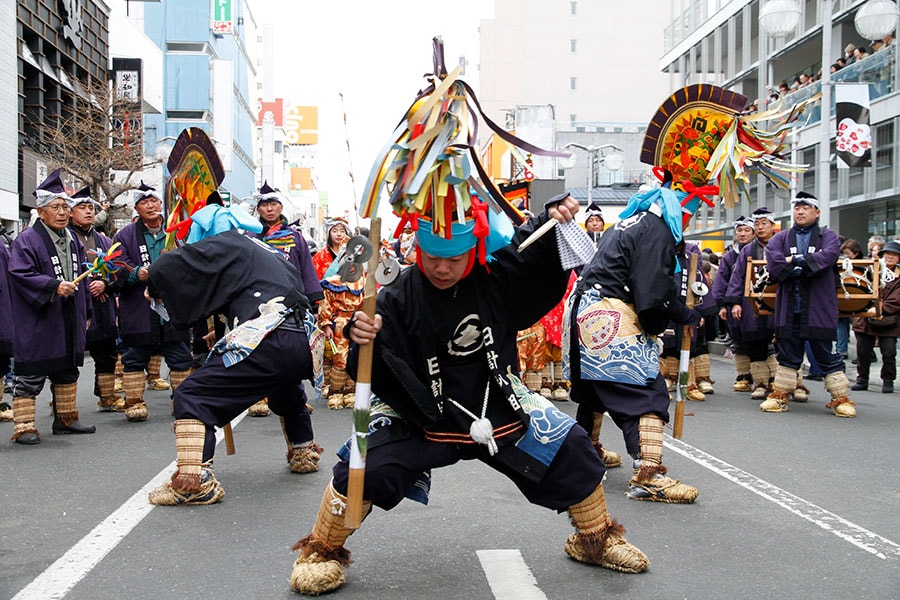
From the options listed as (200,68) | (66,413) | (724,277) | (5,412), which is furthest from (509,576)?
(200,68)

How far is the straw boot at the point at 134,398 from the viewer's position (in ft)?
26.9

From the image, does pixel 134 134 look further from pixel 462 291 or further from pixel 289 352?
pixel 462 291

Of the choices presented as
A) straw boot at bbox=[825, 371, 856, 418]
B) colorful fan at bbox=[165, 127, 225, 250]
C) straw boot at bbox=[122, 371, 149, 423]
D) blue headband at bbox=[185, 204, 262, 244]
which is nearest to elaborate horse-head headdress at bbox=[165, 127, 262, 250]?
colorful fan at bbox=[165, 127, 225, 250]

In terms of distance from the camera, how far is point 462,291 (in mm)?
3771

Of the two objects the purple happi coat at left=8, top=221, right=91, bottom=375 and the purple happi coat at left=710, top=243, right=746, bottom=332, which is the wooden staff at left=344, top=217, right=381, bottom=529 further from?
the purple happi coat at left=710, top=243, right=746, bottom=332

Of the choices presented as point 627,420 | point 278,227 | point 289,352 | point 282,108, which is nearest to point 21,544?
point 289,352

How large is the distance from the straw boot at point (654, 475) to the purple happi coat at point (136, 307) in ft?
16.3

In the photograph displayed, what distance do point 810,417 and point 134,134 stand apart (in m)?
21.0

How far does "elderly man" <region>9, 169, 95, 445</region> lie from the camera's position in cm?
710

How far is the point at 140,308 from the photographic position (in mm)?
8492

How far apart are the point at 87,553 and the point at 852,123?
43.5 feet

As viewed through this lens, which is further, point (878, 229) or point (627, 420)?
point (878, 229)

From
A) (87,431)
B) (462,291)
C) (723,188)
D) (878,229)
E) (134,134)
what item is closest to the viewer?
(462,291)

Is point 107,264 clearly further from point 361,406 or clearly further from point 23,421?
point 361,406
